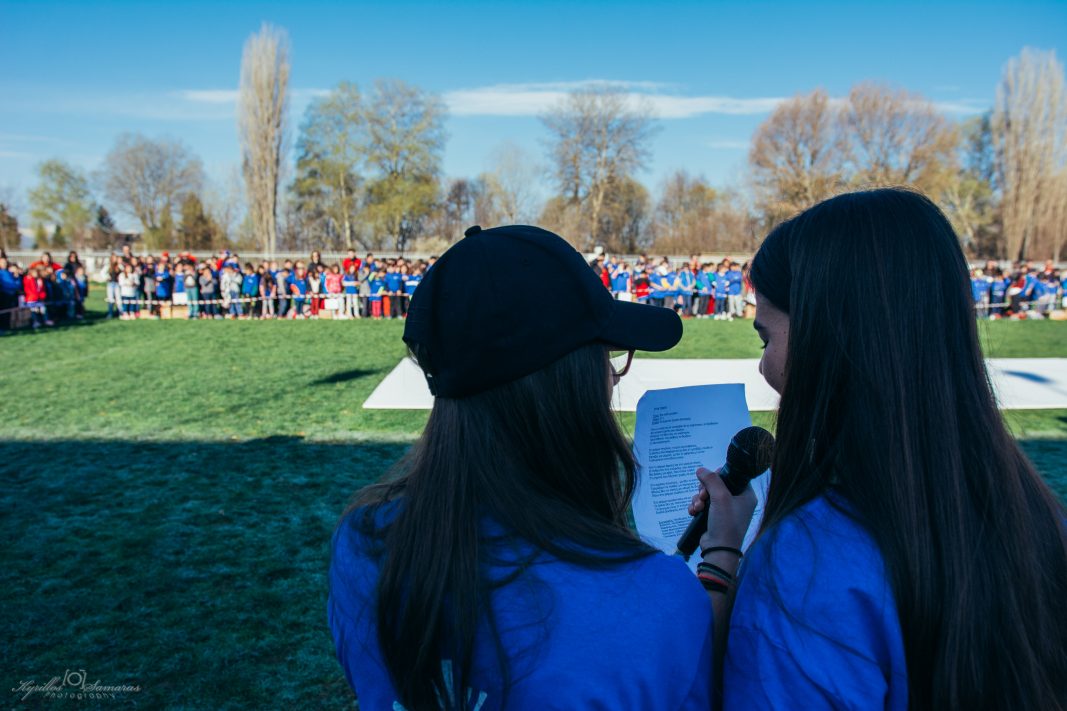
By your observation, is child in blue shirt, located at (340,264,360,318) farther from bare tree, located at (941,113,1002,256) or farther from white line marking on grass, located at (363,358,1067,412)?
bare tree, located at (941,113,1002,256)

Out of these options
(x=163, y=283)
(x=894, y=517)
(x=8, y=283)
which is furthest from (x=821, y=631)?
(x=163, y=283)

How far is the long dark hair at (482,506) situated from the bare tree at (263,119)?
4300 centimetres

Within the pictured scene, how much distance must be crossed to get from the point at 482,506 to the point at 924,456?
2.22ft

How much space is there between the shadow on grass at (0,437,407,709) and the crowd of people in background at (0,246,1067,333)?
13119 millimetres

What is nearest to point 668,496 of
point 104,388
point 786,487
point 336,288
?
point 786,487

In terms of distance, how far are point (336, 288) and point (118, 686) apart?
62.6 ft

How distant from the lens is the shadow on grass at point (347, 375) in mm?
10336

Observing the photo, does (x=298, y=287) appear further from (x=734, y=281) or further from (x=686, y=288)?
(x=734, y=281)

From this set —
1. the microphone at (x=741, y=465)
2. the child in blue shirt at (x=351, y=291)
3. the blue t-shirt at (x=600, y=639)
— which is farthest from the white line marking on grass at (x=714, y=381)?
the child in blue shirt at (x=351, y=291)

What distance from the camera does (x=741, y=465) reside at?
1.52 m

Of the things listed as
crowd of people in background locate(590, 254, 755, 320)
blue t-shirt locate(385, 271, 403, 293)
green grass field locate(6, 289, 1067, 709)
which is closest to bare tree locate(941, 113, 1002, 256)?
crowd of people in background locate(590, 254, 755, 320)

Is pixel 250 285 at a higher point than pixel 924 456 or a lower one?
lower

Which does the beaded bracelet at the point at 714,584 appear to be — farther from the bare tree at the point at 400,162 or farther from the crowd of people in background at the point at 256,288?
the bare tree at the point at 400,162

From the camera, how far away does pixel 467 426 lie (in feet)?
3.75
